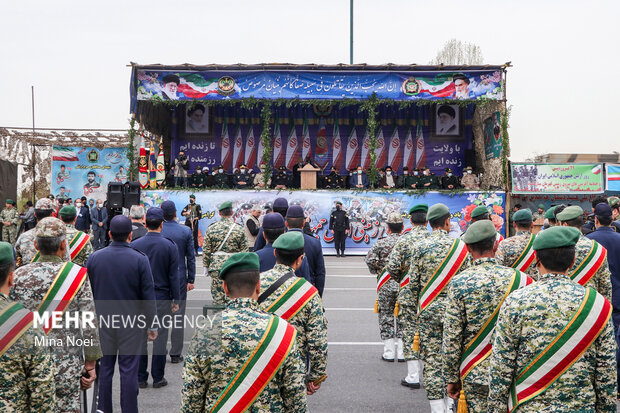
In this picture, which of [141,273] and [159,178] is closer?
[141,273]


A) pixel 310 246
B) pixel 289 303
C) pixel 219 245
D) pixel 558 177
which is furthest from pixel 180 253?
pixel 558 177

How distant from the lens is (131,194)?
53.4 feet

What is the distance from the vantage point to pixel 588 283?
16.5 ft

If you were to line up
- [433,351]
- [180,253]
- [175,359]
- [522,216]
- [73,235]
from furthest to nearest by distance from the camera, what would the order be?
[180,253] → [175,359] → [73,235] → [522,216] → [433,351]

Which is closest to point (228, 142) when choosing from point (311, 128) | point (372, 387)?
point (311, 128)

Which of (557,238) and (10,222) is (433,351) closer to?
(557,238)

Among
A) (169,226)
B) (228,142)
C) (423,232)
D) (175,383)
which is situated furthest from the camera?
(228,142)

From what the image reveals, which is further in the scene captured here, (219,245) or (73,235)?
(219,245)

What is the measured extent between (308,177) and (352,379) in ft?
49.3

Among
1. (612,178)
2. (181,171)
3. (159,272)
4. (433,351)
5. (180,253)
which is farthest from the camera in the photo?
(181,171)

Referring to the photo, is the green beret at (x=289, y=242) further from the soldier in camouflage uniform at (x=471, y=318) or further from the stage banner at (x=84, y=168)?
the stage banner at (x=84, y=168)

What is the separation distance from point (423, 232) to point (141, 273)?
274cm

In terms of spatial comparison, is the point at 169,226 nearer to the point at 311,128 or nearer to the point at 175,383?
the point at 175,383

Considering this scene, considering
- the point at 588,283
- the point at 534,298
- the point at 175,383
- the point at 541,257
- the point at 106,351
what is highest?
the point at 541,257
